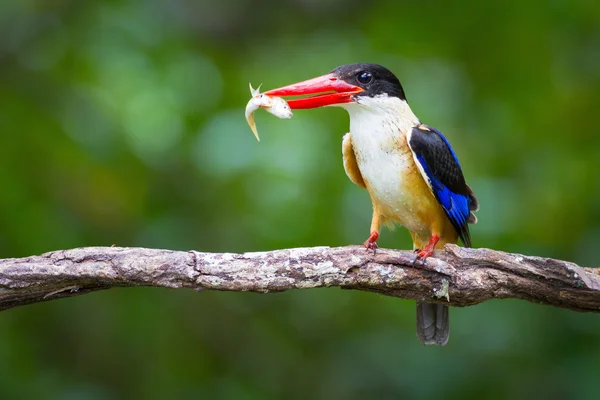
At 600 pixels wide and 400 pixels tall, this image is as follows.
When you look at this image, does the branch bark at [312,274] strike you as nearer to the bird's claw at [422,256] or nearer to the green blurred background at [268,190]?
the bird's claw at [422,256]

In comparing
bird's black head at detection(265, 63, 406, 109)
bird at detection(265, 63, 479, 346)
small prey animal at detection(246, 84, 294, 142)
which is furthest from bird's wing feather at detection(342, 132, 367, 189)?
small prey animal at detection(246, 84, 294, 142)

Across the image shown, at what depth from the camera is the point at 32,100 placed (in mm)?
4242

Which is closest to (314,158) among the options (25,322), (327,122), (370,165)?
(327,122)

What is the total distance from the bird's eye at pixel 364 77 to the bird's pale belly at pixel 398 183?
1.08 ft

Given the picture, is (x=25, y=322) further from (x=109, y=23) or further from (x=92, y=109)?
(x=109, y=23)

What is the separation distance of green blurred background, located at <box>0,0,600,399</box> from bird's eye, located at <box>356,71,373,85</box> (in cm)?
76

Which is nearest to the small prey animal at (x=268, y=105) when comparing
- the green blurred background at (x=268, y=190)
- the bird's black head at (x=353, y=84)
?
the bird's black head at (x=353, y=84)

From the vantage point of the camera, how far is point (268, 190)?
4.44 metres

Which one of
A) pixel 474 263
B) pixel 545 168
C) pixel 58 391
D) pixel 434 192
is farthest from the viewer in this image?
pixel 545 168

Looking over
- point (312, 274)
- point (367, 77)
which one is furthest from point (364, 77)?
point (312, 274)

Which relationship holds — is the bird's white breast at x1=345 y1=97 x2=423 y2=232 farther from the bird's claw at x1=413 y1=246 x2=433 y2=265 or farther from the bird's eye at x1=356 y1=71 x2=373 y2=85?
the bird's claw at x1=413 y1=246 x2=433 y2=265

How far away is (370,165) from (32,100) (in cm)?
191

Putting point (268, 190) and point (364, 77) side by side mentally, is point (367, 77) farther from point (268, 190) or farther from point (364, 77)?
point (268, 190)

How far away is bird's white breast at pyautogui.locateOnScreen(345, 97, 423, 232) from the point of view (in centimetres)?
365
